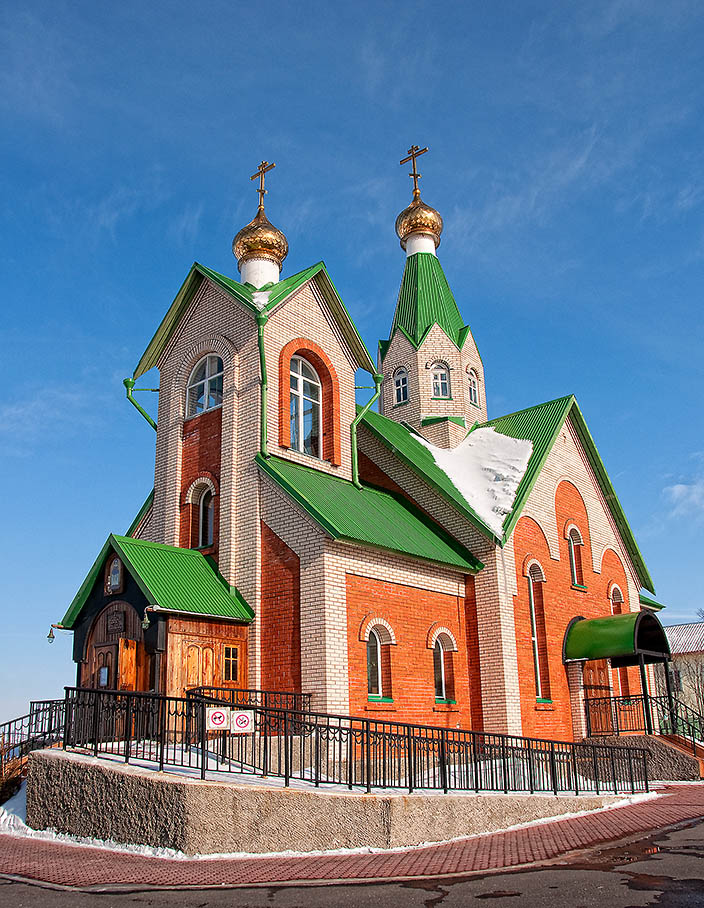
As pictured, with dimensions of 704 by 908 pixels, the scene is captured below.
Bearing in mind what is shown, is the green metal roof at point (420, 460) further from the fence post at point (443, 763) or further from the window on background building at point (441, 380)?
the fence post at point (443, 763)

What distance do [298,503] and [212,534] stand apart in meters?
2.92

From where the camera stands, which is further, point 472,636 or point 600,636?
point 600,636

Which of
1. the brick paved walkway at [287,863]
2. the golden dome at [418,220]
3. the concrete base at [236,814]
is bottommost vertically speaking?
the brick paved walkway at [287,863]

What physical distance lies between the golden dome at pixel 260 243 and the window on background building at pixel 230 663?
10.2 meters

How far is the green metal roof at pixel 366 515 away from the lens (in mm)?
15641

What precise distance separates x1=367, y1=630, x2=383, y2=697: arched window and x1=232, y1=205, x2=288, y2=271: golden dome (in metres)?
10.2

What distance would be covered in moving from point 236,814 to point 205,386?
36.9 ft

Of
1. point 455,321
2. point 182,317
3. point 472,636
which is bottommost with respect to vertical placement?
point 472,636

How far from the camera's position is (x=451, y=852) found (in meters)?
9.55

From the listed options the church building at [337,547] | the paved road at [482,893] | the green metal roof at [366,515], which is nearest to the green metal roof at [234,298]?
the church building at [337,547]

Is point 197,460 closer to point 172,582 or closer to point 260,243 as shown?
point 172,582

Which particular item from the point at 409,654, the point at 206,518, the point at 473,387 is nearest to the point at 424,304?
the point at 473,387

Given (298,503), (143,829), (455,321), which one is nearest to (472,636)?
(298,503)

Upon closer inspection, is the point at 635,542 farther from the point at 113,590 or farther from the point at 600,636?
the point at 113,590
